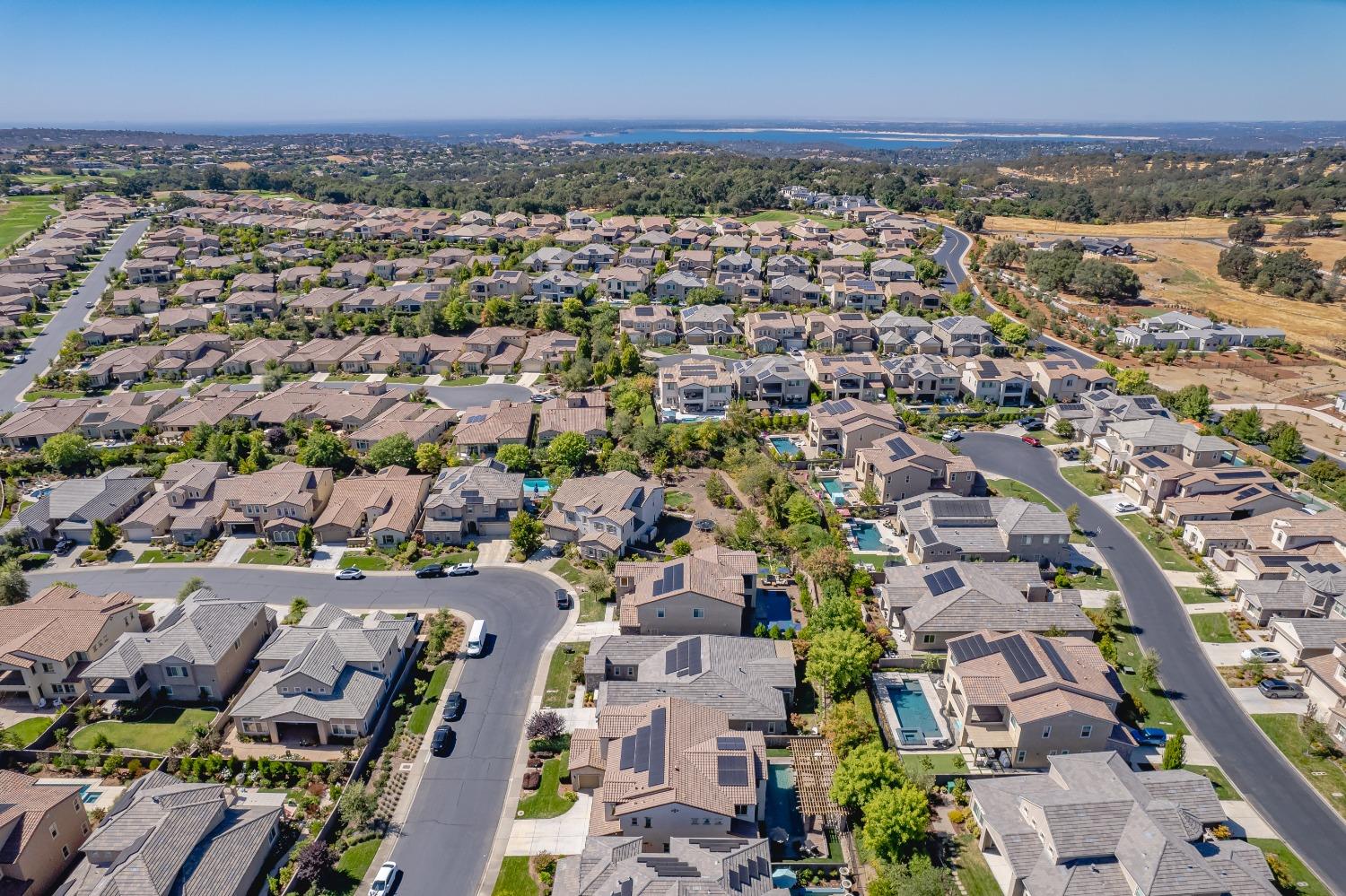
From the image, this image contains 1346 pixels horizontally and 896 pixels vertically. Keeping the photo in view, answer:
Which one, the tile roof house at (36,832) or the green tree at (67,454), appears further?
the green tree at (67,454)

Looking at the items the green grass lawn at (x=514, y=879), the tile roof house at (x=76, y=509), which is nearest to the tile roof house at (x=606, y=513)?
the green grass lawn at (x=514, y=879)

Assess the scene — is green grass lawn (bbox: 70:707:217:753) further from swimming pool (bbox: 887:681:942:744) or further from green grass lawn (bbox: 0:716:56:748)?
swimming pool (bbox: 887:681:942:744)

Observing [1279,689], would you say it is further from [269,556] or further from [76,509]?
[76,509]

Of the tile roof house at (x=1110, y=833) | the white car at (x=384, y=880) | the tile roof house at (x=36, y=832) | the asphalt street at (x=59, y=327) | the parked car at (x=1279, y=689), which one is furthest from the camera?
the asphalt street at (x=59, y=327)

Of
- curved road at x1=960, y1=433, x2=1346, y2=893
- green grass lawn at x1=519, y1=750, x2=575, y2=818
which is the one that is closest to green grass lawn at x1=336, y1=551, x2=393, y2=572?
green grass lawn at x1=519, y1=750, x2=575, y2=818

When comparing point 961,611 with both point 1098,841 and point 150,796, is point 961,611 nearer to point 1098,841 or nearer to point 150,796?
point 1098,841

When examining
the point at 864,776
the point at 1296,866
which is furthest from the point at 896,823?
the point at 1296,866

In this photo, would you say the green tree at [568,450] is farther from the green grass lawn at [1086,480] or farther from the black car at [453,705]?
the green grass lawn at [1086,480]

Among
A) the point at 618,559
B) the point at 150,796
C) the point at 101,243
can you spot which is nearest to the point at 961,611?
the point at 618,559
